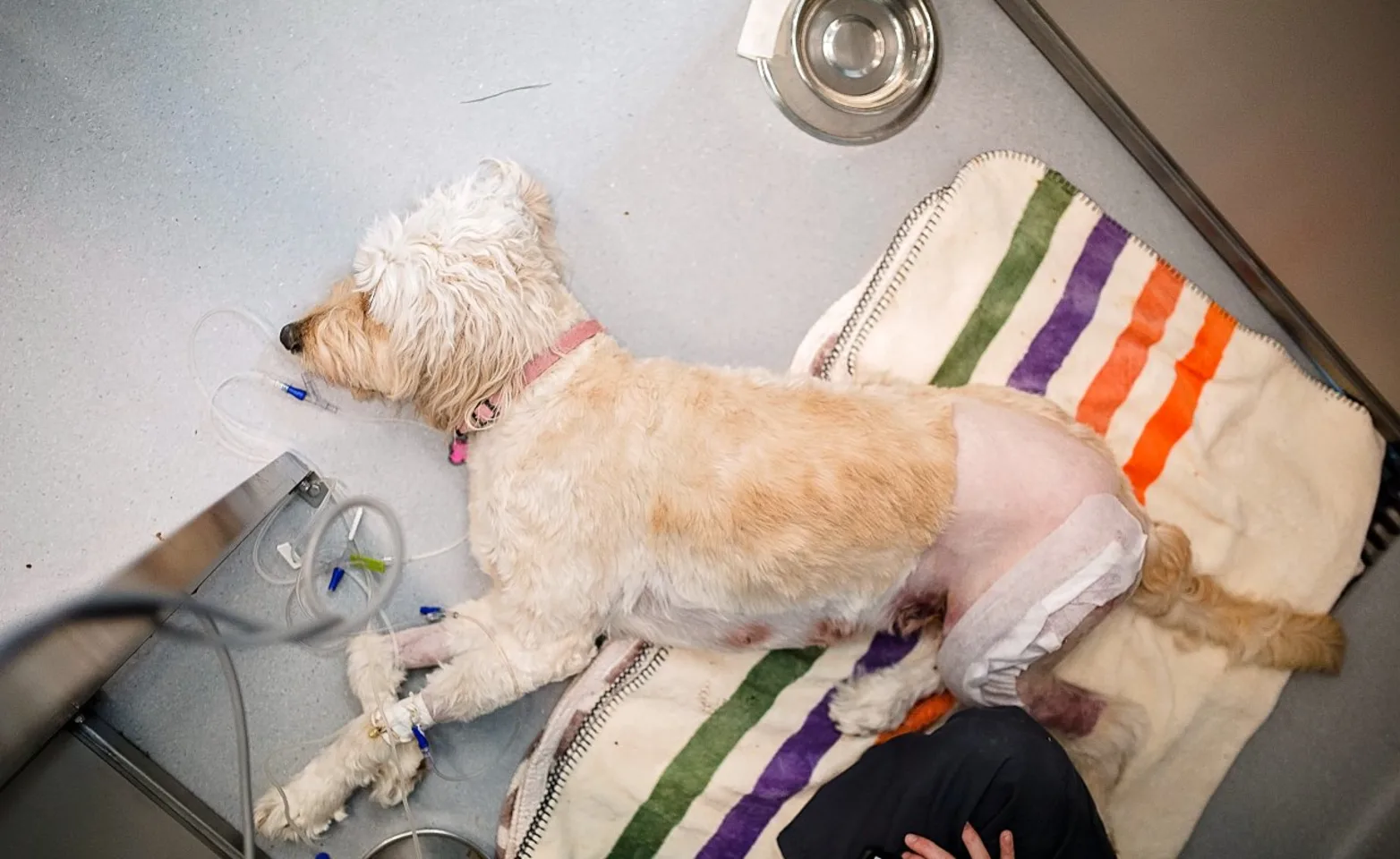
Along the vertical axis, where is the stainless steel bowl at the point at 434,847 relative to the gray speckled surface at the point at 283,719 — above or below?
below

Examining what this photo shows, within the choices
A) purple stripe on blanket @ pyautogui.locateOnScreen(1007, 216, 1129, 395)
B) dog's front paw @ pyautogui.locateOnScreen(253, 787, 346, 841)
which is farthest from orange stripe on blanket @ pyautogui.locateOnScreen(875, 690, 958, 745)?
dog's front paw @ pyautogui.locateOnScreen(253, 787, 346, 841)

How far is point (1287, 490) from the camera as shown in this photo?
2389 millimetres

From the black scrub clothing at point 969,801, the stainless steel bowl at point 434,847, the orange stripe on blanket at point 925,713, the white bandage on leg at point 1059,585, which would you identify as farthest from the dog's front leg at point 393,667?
the white bandage on leg at point 1059,585

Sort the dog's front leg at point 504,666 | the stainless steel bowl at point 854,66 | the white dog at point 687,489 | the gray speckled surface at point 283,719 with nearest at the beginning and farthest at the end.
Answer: the white dog at point 687,489
the dog's front leg at point 504,666
the gray speckled surface at point 283,719
the stainless steel bowl at point 854,66

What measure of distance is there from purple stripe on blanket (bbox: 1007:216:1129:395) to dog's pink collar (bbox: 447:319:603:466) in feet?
3.59

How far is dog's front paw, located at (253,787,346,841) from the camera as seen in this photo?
2109 millimetres

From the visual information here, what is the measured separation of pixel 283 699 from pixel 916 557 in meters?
1.52

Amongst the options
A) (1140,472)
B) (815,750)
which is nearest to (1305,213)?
(1140,472)

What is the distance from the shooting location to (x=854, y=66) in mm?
2543

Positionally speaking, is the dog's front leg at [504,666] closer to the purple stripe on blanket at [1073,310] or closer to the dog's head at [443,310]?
the dog's head at [443,310]

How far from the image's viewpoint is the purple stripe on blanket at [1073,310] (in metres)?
2.38

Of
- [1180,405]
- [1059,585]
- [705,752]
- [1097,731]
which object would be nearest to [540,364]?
[705,752]

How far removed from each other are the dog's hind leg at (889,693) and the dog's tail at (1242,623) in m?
0.48

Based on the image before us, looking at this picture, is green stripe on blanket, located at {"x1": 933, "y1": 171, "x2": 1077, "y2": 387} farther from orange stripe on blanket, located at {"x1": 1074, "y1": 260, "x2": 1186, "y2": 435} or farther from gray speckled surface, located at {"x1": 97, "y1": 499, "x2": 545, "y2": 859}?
gray speckled surface, located at {"x1": 97, "y1": 499, "x2": 545, "y2": 859}
